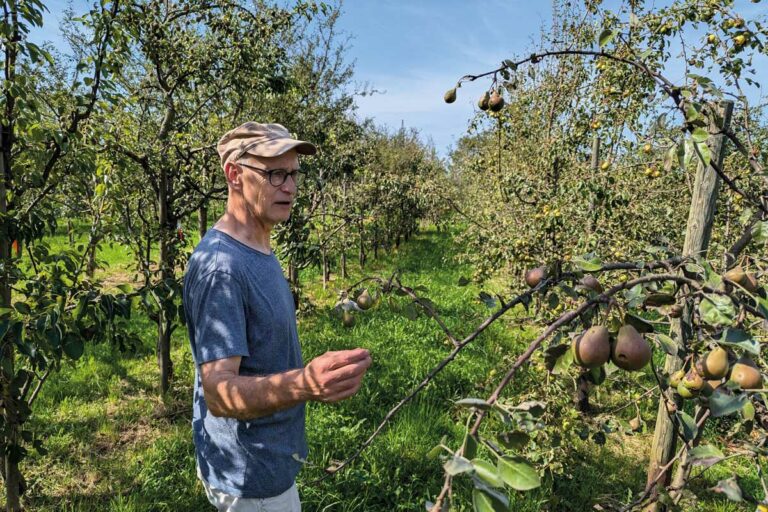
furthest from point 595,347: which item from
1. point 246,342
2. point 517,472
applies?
point 246,342

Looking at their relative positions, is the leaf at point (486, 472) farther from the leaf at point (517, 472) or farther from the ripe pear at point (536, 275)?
the ripe pear at point (536, 275)

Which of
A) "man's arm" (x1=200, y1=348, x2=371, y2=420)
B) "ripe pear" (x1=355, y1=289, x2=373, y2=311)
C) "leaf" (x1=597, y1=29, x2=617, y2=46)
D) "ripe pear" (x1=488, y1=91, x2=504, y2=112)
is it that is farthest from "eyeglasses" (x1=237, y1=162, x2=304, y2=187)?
"leaf" (x1=597, y1=29, x2=617, y2=46)

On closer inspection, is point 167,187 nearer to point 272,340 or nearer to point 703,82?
point 272,340

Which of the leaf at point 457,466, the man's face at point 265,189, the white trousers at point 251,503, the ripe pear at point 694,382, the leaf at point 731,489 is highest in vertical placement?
the man's face at point 265,189

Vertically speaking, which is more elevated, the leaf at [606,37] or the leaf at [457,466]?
the leaf at [606,37]

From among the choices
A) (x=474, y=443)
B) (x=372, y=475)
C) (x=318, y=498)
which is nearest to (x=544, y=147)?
(x=372, y=475)

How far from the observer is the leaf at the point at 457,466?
56cm

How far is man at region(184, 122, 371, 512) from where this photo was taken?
1.33 metres

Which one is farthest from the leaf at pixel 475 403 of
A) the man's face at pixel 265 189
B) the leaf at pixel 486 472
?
the man's face at pixel 265 189

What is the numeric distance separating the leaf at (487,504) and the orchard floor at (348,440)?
1.30 meters

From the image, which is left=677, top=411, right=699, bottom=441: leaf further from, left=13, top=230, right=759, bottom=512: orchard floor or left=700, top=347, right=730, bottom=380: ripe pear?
left=13, top=230, right=759, bottom=512: orchard floor

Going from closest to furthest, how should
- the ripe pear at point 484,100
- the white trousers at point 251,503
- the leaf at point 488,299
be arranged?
the leaf at point 488,299
the ripe pear at point 484,100
the white trousers at point 251,503

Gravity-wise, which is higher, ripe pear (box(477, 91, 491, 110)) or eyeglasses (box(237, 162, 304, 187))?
ripe pear (box(477, 91, 491, 110))

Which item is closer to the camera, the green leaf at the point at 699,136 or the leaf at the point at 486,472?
the leaf at the point at 486,472
